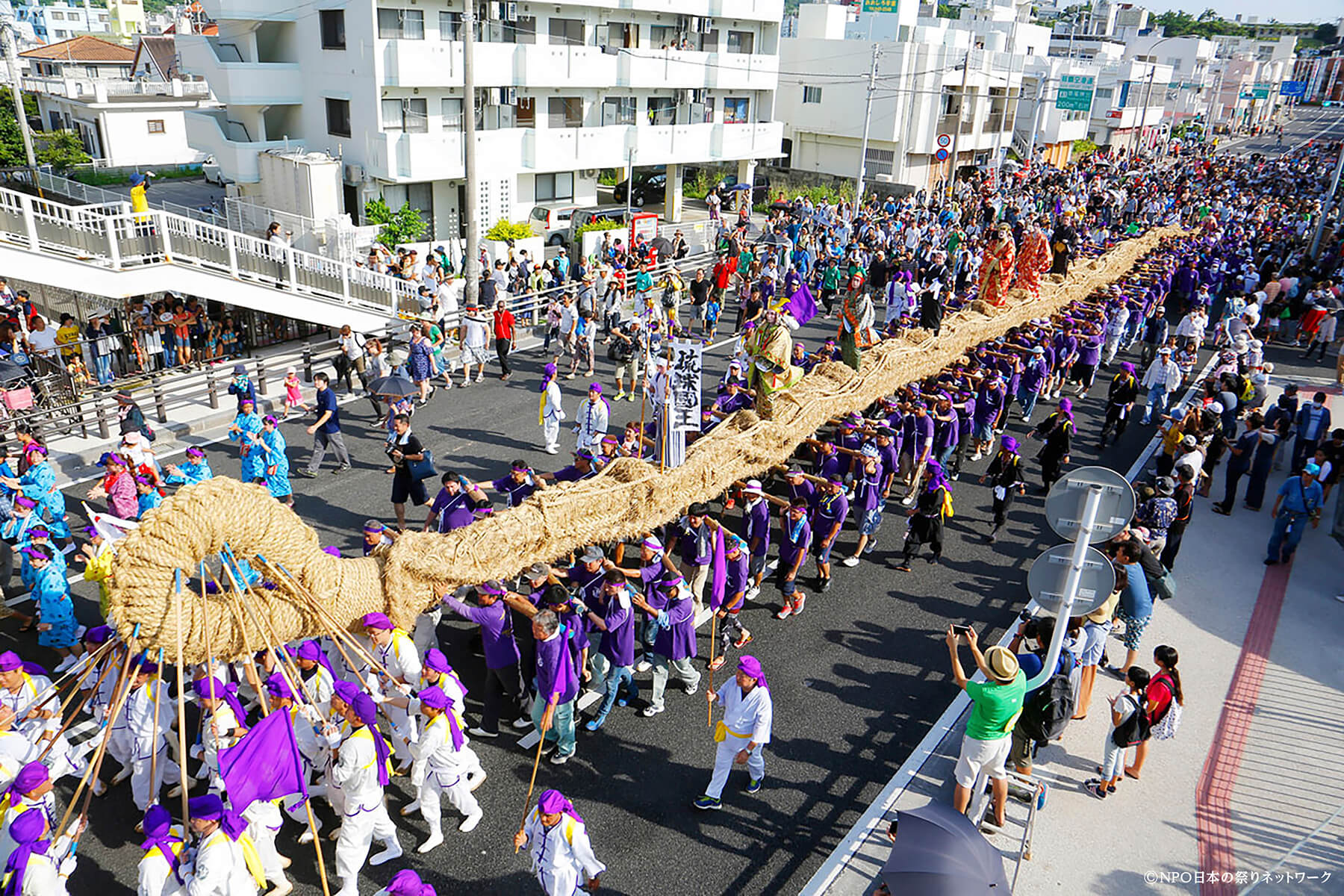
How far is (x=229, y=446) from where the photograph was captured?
13.8 metres

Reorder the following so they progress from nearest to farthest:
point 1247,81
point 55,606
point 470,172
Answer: point 55,606, point 470,172, point 1247,81

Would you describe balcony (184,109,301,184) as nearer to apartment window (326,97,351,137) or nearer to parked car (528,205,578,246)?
apartment window (326,97,351,137)

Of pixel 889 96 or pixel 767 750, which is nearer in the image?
pixel 767 750

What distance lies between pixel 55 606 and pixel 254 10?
2194 cm

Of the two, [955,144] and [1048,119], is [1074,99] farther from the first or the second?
[1048,119]

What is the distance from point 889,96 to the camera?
1598 inches

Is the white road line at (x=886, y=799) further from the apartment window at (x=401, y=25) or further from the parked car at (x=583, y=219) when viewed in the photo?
the apartment window at (x=401, y=25)

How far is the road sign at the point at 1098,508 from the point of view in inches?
239

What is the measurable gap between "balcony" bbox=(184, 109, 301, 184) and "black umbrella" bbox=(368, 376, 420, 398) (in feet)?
→ 49.3

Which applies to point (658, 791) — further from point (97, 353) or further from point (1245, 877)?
point (97, 353)

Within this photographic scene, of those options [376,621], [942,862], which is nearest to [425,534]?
[376,621]

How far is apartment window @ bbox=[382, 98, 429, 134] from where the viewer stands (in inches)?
978

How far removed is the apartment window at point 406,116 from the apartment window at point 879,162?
2459 cm

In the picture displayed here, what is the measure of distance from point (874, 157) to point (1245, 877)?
41.0 meters
